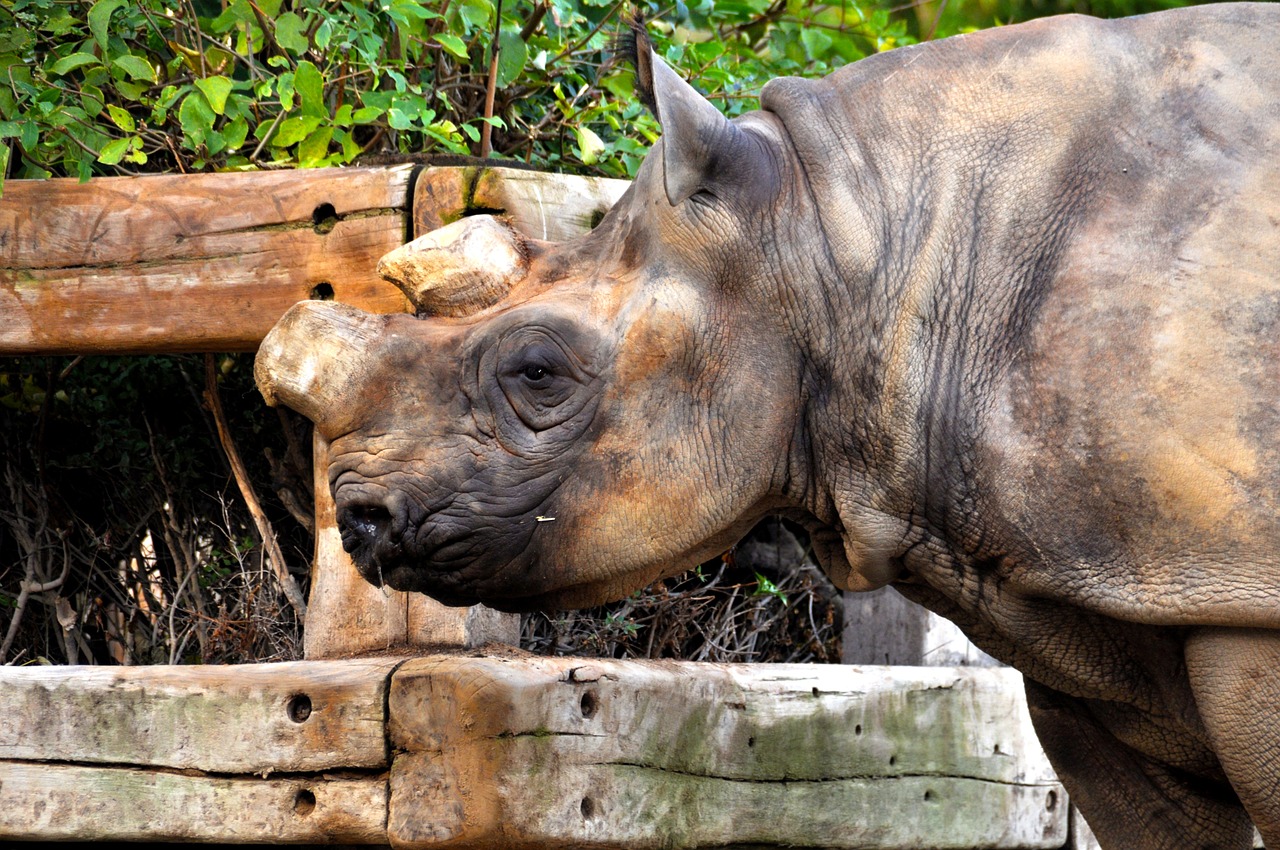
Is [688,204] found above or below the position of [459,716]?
above

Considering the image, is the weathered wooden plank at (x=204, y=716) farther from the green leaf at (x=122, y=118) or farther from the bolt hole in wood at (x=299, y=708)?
the green leaf at (x=122, y=118)

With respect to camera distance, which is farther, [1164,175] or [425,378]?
[425,378]

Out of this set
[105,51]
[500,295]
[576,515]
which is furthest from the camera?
[105,51]

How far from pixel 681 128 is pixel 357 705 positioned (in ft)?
4.01

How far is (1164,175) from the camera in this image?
7.97 ft

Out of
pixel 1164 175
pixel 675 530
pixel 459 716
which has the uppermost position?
pixel 1164 175

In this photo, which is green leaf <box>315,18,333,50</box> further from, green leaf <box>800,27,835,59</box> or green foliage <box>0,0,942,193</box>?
green leaf <box>800,27,835,59</box>

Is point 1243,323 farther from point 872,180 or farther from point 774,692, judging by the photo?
point 774,692

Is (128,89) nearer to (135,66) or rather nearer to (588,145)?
(135,66)

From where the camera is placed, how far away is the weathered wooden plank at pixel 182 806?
287 centimetres

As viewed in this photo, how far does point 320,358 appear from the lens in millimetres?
2598

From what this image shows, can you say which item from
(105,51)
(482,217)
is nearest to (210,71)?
(105,51)

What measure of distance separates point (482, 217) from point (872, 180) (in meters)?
0.70

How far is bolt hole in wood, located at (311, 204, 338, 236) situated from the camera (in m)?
3.24
